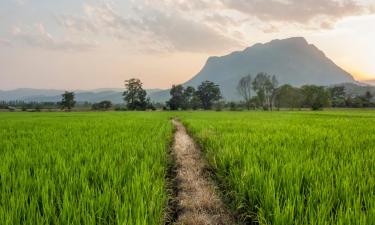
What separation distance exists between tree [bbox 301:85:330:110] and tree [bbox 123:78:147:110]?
50.4 metres

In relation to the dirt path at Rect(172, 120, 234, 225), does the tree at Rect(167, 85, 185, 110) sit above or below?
above

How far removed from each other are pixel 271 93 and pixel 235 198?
369ft

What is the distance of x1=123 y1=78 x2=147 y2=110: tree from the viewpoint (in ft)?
328

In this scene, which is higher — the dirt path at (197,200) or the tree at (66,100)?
the tree at (66,100)

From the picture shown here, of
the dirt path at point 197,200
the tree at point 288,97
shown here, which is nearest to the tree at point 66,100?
the tree at point 288,97

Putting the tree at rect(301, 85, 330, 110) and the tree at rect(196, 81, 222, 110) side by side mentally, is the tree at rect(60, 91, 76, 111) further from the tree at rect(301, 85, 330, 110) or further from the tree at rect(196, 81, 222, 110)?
the tree at rect(301, 85, 330, 110)

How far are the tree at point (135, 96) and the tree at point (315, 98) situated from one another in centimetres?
5041

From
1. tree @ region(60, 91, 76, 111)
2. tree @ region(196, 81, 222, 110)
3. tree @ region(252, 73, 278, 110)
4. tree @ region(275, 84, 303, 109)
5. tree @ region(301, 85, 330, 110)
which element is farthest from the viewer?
tree @ region(196, 81, 222, 110)

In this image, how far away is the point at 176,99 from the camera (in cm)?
9975

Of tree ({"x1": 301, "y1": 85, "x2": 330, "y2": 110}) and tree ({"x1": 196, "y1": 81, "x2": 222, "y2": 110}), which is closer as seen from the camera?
tree ({"x1": 301, "y1": 85, "x2": 330, "y2": 110})

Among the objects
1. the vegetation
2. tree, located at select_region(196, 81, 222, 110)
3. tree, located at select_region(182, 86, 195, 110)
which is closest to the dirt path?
tree, located at select_region(182, 86, 195, 110)

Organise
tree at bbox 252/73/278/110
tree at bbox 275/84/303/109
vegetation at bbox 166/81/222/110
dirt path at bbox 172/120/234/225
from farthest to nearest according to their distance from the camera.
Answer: tree at bbox 252/73/278/110 → vegetation at bbox 166/81/222/110 → tree at bbox 275/84/303/109 → dirt path at bbox 172/120/234/225

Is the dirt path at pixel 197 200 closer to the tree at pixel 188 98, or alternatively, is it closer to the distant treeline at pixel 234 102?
the distant treeline at pixel 234 102

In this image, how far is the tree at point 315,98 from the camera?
274ft
